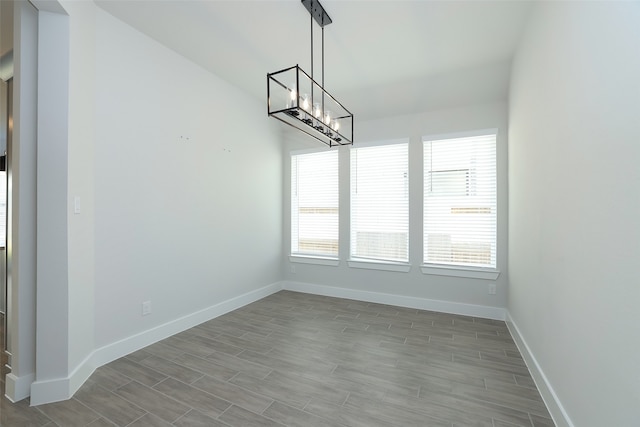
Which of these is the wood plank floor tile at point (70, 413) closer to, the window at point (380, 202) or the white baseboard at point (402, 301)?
the white baseboard at point (402, 301)

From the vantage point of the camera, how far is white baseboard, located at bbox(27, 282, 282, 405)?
1952 millimetres

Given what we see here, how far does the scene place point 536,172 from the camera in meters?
2.24

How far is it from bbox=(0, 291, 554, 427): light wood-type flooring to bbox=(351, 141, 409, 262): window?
4.20ft

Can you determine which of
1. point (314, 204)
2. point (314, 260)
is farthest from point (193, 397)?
point (314, 204)

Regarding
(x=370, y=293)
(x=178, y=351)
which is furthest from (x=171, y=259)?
(x=370, y=293)

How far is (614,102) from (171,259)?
3558 millimetres

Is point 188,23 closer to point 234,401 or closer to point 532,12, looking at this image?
point 532,12

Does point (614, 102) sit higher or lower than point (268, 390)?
higher

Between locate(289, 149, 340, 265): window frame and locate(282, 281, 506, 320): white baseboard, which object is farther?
locate(289, 149, 340, 265): window frame

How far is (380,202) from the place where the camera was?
4.35 m

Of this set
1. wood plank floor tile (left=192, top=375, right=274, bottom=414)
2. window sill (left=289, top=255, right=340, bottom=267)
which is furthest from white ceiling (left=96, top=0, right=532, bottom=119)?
wood plank floor tile (left=192, top=375, right=274, bottom=414)

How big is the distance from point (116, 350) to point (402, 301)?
11.3ft

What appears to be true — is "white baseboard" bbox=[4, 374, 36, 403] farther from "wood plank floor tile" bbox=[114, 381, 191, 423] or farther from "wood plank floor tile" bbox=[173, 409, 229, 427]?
"wood plank floor tile" bbox=[173, 409, 229, 427]

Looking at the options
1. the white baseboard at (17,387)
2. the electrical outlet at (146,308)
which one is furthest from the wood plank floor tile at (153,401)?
the electrical outlet at (146,308)
